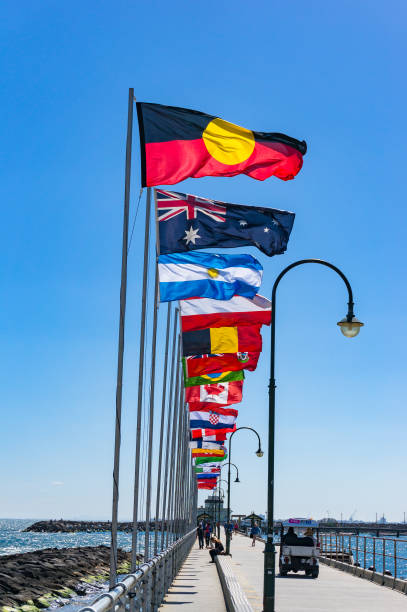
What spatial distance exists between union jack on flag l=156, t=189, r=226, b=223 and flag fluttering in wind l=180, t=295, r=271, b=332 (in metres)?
4.34

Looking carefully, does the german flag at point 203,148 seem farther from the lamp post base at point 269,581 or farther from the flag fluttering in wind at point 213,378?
the flag fluttering in wind at point 213,378

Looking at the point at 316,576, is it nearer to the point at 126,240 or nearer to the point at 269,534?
the point at 269,534

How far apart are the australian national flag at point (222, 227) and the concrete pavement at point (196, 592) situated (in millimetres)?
7415

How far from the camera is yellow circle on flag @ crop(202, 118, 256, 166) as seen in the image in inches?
502

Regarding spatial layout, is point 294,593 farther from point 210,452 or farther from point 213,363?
point 210,452

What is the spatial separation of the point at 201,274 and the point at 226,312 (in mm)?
2627

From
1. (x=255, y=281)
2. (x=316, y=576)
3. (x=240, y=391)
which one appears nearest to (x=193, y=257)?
(x=255, y=281)

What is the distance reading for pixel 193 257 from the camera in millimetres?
17203

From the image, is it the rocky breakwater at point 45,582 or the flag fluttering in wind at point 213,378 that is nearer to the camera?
the flag fluttering in wind at point 213,378

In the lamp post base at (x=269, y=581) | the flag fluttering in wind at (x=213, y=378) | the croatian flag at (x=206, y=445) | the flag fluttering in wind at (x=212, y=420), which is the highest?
the flag fluttering in wind at (x=213, y=378)

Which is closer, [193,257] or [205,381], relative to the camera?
[193,257]

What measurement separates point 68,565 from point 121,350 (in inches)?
1647

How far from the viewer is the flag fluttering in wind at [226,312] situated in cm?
1925

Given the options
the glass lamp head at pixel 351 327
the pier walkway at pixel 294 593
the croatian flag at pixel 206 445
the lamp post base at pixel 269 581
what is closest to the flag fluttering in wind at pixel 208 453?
the croatian flag at pixel 206 445
